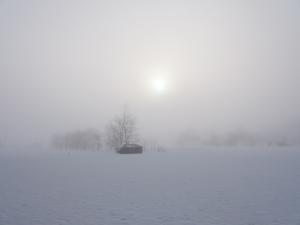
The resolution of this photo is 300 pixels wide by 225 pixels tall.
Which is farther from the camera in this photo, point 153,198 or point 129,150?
point 129,150

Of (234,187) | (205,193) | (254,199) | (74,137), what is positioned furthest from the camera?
(74,137)

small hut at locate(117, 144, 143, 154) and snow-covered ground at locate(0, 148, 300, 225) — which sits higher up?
snow-covered ground at locate(0, 148, 300, 225)

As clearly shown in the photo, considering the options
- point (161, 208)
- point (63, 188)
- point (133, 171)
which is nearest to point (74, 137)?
point (133, 171)

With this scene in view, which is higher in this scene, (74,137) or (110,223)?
(110,223)

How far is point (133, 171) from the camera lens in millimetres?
29875

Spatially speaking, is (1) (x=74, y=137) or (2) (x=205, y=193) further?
(1) (x=74, y=137)

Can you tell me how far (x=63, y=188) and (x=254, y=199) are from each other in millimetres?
13571

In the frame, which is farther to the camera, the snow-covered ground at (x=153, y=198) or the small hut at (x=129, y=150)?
the small hut at (x=129, y=150)

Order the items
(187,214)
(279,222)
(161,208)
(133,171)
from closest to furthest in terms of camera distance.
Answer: (279,222), (187,214), (161,208), (133,171)

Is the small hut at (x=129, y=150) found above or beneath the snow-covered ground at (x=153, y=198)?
beneath

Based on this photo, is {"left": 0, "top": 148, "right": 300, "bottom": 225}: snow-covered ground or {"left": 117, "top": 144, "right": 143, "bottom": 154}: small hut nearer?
{"left": 0, "top": 148, "right": 300, "bottom": 225}: snow-covered ground

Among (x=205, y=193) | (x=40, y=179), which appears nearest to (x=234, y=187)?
(x=205, y=193)

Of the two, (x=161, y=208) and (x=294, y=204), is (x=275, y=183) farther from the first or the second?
(x=161, y=208)

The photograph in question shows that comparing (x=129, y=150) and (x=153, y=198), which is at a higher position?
(x=153, y=198)
